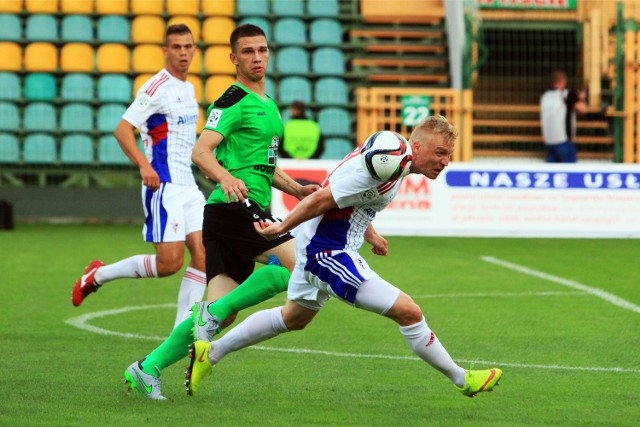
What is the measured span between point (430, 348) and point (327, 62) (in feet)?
55.0

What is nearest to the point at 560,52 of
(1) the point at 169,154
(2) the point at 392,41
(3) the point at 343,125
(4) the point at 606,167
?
(2) the point at 392,41

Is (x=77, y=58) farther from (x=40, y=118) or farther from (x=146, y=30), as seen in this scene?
(x=40, y=118)

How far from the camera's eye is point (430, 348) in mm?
6160

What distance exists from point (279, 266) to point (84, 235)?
39.0ft

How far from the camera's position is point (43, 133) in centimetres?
2127

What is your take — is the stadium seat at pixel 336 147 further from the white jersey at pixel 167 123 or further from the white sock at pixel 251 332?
the white sock at pixel 251 332

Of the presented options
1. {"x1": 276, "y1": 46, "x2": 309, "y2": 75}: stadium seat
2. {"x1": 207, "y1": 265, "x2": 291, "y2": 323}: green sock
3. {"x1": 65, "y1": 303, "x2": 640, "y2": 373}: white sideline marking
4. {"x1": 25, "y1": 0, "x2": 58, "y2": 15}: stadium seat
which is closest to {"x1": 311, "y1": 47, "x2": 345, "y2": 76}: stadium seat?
{"x1": 276, "y1": 46, "x2": 309, "y2": 75}: stadium seat

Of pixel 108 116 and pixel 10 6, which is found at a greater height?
pixel 10 6

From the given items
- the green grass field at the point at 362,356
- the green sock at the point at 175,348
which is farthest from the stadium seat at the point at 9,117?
the green sock at the point at 175,348

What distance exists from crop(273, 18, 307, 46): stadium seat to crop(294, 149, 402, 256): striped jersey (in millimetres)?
16780

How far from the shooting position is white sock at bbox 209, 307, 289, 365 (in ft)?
21.0

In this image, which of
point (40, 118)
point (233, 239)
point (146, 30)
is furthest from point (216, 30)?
point (233, 239)

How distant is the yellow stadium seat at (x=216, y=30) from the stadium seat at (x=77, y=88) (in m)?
2.29

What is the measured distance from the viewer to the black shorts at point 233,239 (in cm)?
679
